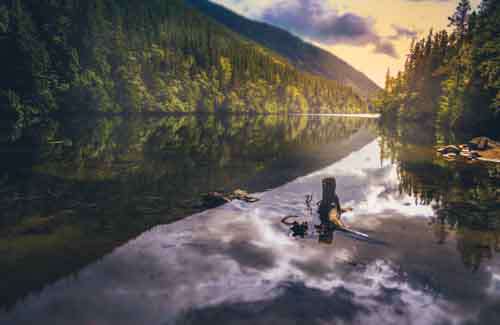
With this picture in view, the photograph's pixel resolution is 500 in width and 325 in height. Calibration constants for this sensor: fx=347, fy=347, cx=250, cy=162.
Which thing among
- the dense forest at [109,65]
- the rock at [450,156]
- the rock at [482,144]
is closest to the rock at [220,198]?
the rock at [450,156]

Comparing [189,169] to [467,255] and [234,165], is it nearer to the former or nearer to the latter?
[234,165]

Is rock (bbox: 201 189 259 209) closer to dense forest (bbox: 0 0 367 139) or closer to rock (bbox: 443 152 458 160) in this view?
rock (bbox: 443 152 458 160)

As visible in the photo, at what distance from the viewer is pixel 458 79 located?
169 feet

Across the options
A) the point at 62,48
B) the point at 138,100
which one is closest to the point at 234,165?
the point at 62,48

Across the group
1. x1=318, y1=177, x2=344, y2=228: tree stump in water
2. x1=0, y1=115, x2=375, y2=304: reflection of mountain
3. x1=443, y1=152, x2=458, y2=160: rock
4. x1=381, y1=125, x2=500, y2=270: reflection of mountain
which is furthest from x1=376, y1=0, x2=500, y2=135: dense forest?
x1=318, y1=177, x2=344, y2=228: tree stump in water

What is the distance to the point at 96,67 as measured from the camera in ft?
241

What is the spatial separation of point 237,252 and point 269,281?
1.97 meters

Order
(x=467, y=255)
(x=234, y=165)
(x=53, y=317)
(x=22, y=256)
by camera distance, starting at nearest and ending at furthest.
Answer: (x=53, y=317) < (x=22, y=256) < (x=467, y=255) < (x=234, y=165)

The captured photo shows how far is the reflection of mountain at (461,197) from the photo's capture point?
1127 cm

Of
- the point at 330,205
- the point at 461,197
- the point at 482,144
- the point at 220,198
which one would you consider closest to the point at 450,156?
the point at 482,144

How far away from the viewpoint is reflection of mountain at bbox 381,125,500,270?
11266mm

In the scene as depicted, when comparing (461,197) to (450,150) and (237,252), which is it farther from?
(450,150)

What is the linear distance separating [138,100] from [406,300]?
87.1m

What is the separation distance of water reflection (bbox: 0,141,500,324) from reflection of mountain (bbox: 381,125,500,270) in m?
0.44
